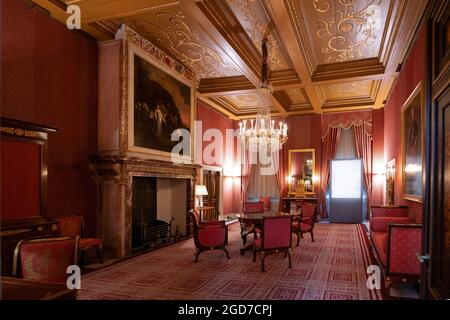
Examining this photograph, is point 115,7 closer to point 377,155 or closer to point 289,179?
point 289,179

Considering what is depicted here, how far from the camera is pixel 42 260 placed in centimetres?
265

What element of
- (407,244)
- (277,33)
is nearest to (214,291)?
(407,244)

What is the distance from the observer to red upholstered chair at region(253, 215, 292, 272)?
4.69 meters

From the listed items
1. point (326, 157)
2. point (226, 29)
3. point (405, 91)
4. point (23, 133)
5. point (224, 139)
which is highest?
point (226, 29)

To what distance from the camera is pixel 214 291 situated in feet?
12.2

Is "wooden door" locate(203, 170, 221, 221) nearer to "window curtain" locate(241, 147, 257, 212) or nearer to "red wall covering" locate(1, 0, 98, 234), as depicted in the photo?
"window curtain" locate(241, 147, 257, 212)

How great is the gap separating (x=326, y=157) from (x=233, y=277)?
7243 mm

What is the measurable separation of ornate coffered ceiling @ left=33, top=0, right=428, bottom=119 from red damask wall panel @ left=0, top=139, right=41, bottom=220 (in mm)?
2150

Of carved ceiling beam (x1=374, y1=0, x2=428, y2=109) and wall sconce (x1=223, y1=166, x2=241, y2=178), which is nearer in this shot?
carved ceiling beam (x1=374, y1=0, x2=428, y2=109)

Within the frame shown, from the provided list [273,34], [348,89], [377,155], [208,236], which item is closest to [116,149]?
[208,236]

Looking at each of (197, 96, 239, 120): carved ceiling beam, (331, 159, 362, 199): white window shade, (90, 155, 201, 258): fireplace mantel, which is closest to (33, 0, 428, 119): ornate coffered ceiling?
(197, 96, 239, 120): carved ceiling beam

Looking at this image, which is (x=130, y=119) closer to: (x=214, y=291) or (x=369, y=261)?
(x=214, y=291)
